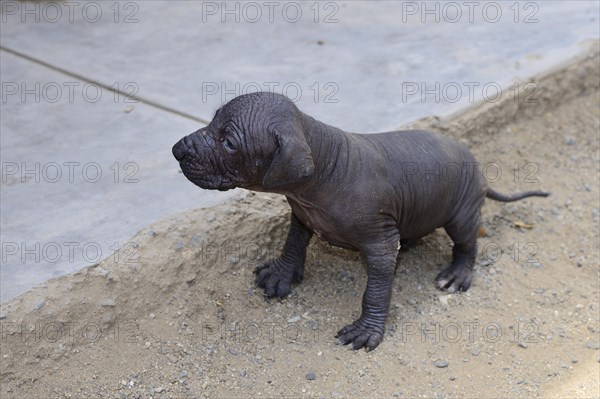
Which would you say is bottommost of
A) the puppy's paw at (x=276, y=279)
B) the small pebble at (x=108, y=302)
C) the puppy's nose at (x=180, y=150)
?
the puppy's paw at (x=276, y=279)

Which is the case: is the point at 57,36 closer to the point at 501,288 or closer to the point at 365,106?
the point at 365,106

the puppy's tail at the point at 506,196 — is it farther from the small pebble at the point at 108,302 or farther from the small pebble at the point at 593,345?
the small pebble at the point at 108,302

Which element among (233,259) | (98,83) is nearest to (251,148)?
(233,259)

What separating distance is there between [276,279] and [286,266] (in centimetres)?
10

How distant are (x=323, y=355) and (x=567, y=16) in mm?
4648

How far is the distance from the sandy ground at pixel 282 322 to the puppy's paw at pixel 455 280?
0.06m

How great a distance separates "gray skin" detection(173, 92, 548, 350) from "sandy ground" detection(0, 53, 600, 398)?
18cm

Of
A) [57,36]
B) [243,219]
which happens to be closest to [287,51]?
[57,36]

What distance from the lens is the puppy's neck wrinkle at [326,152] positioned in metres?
4.25

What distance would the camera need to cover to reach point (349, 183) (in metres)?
4.38

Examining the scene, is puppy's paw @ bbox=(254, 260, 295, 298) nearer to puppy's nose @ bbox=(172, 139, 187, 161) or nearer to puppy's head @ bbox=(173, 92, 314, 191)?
puppy's head @ bbox=(173, 92, 314, 191)

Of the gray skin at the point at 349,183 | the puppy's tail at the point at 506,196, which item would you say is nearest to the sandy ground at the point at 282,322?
the gray skin at the point at 349,183

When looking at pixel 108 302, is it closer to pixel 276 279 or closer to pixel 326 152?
pixel 276 279

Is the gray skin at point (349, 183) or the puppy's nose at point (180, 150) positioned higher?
the puppy's nose at point (180, 150)
